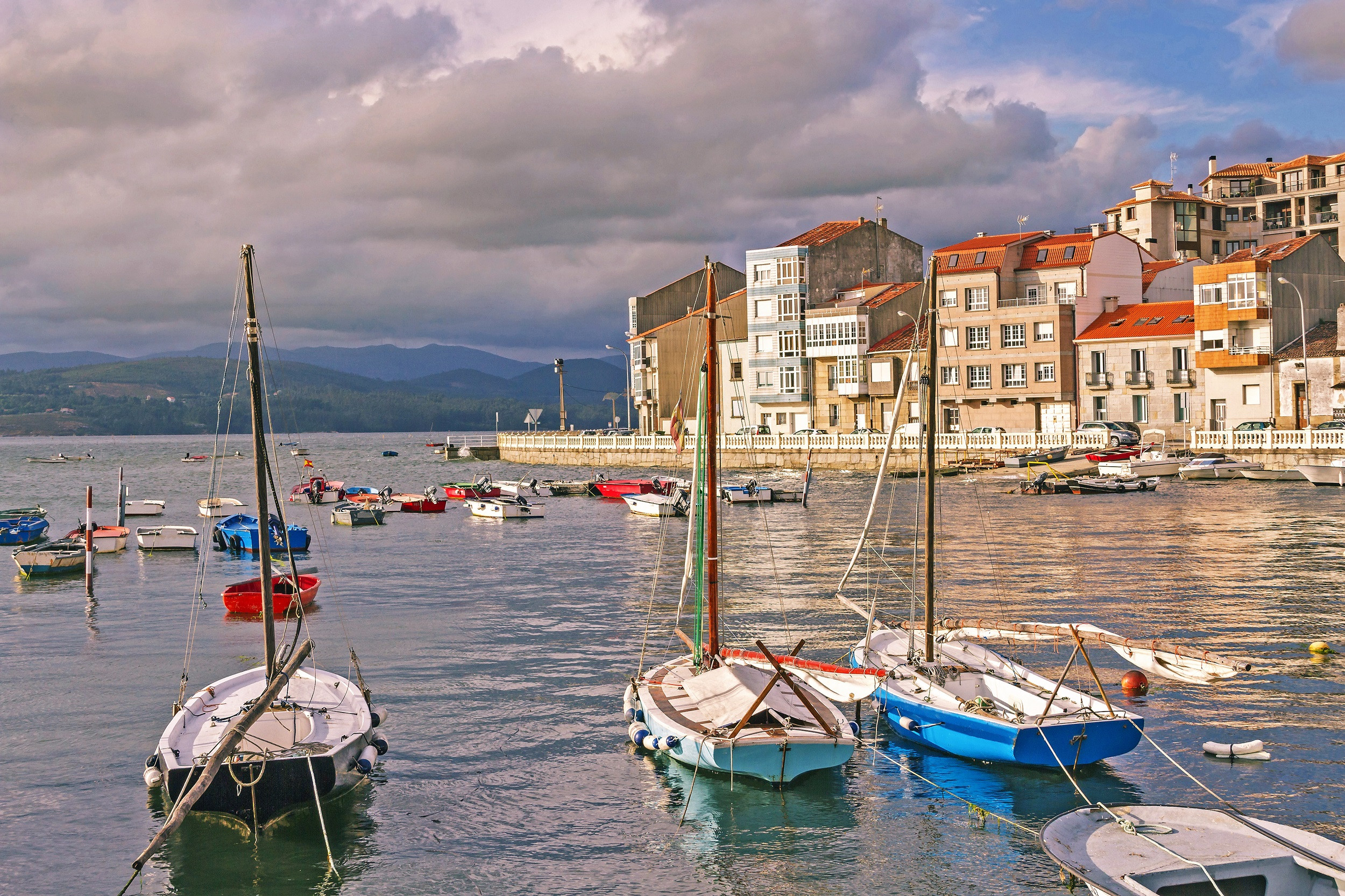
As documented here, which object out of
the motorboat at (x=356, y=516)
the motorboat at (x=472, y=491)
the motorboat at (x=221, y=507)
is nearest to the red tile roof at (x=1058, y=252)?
the motorboat at (x=472, y=491)

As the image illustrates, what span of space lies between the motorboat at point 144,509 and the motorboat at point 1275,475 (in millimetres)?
73746

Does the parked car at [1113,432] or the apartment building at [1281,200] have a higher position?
the apartment building at [1281,200]

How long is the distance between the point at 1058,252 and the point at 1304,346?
2403cm

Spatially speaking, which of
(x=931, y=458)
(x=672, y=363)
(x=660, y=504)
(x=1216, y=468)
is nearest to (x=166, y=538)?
(x=660, y=504)

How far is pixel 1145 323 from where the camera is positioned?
92.7m

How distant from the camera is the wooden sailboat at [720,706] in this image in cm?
1909

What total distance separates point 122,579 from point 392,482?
6778 cm

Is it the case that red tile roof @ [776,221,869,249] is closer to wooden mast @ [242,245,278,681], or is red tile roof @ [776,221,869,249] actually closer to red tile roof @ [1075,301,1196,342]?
red tile roof @ [1075,301,1196,342]

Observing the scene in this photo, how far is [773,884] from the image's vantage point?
16125mm

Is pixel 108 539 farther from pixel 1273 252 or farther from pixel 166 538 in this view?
pixel 1273 252

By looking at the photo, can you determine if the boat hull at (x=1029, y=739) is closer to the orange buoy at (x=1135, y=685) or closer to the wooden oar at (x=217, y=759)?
the orange buoy at (x=1135, y=685)

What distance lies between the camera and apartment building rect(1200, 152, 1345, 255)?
130 meters

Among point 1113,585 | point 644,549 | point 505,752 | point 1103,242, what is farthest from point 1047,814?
point 1103,242

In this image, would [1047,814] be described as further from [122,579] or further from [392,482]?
[392,482]
